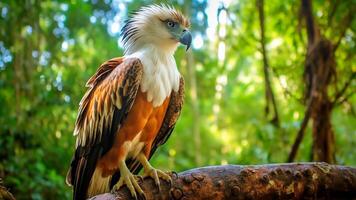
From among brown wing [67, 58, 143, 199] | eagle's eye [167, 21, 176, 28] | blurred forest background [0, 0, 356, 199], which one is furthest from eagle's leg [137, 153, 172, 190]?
blurred forest background [0, 0, 356, 199]

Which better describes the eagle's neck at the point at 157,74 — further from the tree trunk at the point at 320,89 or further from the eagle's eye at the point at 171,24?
the tree trunk at the point at 320,89

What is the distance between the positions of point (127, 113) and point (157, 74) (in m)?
0.34

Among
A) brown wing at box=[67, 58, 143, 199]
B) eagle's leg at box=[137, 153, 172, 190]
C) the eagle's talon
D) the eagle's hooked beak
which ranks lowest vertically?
the eagle's talon

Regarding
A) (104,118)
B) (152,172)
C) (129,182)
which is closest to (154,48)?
(104,118)

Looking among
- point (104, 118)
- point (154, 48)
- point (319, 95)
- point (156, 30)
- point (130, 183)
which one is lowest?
point (130, 183)

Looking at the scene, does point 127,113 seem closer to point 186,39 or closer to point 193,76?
point 186,39

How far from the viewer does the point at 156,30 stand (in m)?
3.91

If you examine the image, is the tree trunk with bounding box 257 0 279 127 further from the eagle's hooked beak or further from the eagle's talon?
the eagle's talon

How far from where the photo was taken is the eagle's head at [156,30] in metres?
3.86

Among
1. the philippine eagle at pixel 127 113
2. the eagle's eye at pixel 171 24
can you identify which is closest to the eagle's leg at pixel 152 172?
the philippine eagle at pixel 127 113

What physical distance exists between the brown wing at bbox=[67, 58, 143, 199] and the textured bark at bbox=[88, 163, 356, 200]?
0.49 meters

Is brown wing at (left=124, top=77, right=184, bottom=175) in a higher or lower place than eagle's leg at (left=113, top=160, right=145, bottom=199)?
higher

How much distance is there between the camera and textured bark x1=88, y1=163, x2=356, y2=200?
2.75m

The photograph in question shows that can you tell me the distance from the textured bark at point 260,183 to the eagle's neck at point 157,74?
0.70 meters
